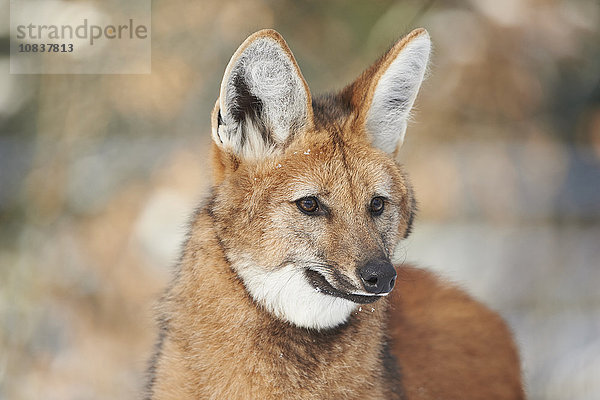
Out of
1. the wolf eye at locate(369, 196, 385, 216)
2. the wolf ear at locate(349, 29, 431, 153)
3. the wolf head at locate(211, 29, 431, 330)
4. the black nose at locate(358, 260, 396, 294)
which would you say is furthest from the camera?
the wolf ear at locate(349, 29, 431, 153)

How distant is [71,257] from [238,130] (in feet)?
12.9

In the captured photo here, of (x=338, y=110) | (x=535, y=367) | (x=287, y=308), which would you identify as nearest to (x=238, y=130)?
(x=338, y=110)

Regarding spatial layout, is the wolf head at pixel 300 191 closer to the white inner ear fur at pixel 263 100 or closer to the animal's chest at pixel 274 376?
the white inner ear fur at pixel 263 100

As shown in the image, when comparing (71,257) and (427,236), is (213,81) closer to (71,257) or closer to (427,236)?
(71,257)

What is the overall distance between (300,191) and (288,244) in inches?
7.3

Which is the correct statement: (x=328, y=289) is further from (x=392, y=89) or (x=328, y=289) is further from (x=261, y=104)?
(x=392, y=89)

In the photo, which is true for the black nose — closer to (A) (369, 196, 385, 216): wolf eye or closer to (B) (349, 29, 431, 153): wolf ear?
(A) (369, 196, 385, 216): wolf eye

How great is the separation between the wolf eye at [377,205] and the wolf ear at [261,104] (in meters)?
0.37

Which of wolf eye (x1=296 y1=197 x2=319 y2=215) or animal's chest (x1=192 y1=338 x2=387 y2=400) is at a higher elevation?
wolf eye (x1=296 y1=197 x2=319 y2=215)

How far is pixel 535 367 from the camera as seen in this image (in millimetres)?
4824

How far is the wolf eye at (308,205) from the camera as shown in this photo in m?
2.33

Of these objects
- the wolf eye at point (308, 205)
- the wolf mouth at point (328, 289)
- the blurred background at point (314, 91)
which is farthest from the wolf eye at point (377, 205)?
the blurred background at point (314, 91)

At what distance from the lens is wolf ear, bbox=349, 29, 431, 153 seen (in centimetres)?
255

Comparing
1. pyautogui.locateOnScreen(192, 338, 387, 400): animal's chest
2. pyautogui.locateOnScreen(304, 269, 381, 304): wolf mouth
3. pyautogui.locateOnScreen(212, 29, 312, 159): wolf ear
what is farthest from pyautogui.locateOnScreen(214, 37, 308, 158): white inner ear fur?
pyautogui.locateOnScreen(192, 338, 387, 400): animal's chest
